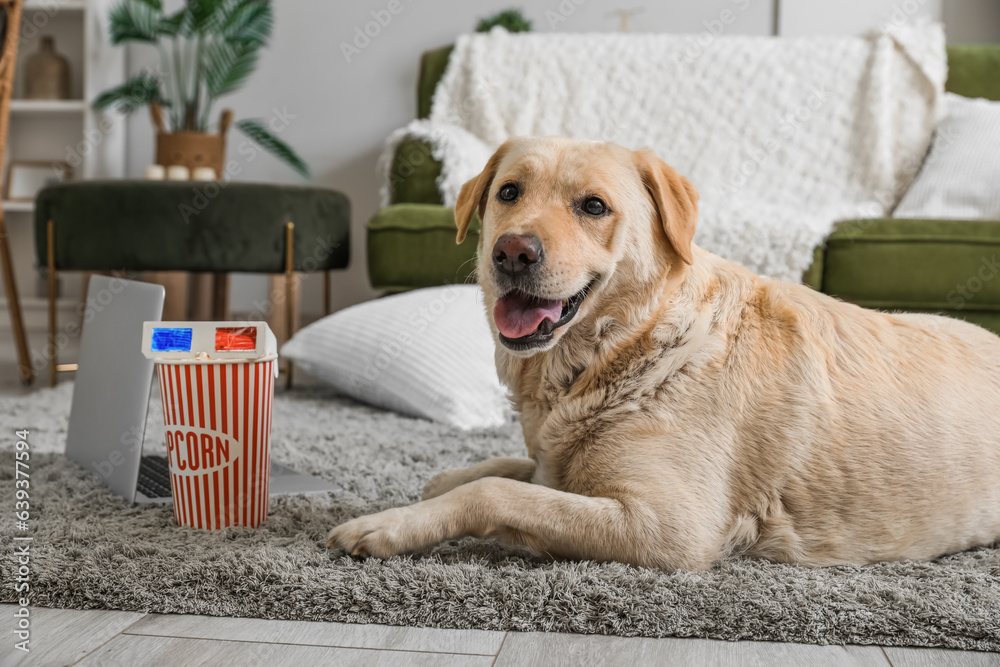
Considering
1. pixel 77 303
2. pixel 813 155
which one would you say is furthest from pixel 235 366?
pixel 77 303

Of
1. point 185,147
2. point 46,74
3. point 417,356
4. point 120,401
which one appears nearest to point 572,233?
point 120,401

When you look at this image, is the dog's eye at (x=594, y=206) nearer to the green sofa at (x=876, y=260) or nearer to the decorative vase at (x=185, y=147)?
the green sofa at (x=876, y=260)

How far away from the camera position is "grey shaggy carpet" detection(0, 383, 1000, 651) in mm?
1049

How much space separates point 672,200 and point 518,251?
295 mm

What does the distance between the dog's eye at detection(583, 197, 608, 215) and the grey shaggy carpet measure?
523 mm

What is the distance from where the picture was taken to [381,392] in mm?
2559

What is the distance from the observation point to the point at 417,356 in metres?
2.52

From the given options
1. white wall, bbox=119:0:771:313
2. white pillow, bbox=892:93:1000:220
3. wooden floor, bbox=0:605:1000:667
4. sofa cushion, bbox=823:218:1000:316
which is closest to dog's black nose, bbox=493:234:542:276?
wooden floor, bbox=0:605:1000:667

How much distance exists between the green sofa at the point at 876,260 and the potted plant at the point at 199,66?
4.69 feet

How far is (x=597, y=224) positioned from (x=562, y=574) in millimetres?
518

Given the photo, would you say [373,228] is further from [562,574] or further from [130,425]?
[562,574]

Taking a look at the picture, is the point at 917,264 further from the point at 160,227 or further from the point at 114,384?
the point at 160,227

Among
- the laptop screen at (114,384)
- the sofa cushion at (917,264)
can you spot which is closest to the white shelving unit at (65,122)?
the laptop screen at (114,384)

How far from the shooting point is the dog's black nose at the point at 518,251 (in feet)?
3.87
